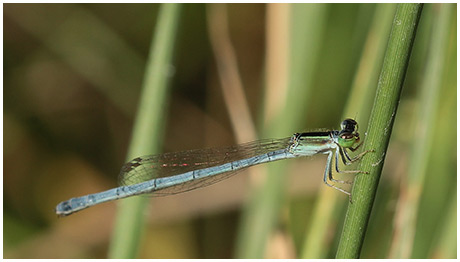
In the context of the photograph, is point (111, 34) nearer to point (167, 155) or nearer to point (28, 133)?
point (28, 133)

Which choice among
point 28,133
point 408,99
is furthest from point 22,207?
point 408,99

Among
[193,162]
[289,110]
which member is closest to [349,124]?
[289,110]

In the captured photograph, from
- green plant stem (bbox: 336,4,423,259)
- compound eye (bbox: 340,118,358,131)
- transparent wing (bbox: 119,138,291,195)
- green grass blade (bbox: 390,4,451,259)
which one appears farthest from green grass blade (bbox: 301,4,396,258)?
green plant stem (bbox: 336,4,423,259)

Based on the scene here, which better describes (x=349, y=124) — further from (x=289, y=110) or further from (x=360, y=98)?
(x=289, y=110)

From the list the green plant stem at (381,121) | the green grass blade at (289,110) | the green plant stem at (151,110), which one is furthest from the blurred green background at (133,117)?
the green plant stem at (381,121)

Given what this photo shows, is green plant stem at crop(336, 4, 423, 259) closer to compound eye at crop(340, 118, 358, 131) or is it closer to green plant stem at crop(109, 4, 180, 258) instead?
compound eye at crop(340, 118, 358, 131)

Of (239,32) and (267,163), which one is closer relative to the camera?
A: (267,163)

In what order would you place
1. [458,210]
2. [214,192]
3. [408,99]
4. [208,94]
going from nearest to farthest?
[458,210] → [408,99] → [214,192] → [208,94]
